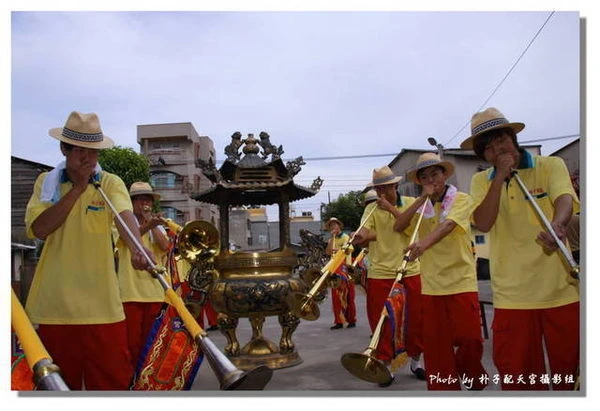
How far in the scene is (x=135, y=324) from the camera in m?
4.70

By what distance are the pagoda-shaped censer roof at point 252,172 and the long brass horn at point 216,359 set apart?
210 centimetres

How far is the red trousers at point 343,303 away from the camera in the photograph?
8570 millimetres

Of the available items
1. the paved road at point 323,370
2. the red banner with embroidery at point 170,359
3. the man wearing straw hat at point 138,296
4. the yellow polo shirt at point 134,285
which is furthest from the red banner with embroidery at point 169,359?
the yellow polo shirt at point 134,285

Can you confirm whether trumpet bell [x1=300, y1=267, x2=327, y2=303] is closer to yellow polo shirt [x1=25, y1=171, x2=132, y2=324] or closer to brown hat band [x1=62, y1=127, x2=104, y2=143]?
yellow polo shirt [x1=25, y1=171, x2=132, y2=324]

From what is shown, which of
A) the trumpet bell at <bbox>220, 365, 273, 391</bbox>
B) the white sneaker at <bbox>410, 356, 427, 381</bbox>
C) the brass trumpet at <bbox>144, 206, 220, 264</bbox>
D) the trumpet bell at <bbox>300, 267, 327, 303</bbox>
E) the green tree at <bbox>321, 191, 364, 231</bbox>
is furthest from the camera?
the green tree at <bbox>321, 191, 364, 231</bbox>

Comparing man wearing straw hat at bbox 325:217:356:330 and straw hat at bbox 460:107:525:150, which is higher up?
straw hat at bbox 460:107:525:150

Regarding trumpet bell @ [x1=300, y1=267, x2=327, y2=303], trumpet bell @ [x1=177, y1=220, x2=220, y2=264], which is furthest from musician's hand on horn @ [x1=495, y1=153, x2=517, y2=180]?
trumpet bell @ [x1=177, y1=220, x2=220, y2=264]

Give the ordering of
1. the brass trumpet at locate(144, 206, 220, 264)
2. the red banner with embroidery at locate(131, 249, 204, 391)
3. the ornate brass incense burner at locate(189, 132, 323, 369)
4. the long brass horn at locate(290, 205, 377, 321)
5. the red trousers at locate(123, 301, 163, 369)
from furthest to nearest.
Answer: the ornate brass incense burner at locate(189, 132, 323, 369), the brass trumpet at locate(144, 206, 220, 264), the long brass horn at locate(290, 205, 377, 321), the red trousers at locate(123, 301, 163, 369), the red banner with embroidery at locate(131, 249, 204, 391)

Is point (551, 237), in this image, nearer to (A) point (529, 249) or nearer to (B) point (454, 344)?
(A) point (529, 249)

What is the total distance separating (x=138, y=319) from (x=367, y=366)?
2.20m

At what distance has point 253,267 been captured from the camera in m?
5.45

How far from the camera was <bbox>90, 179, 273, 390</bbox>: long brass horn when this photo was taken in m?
2.74

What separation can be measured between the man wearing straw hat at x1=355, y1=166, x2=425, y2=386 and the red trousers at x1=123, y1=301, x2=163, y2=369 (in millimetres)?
1918

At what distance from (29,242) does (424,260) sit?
8.91 feet
